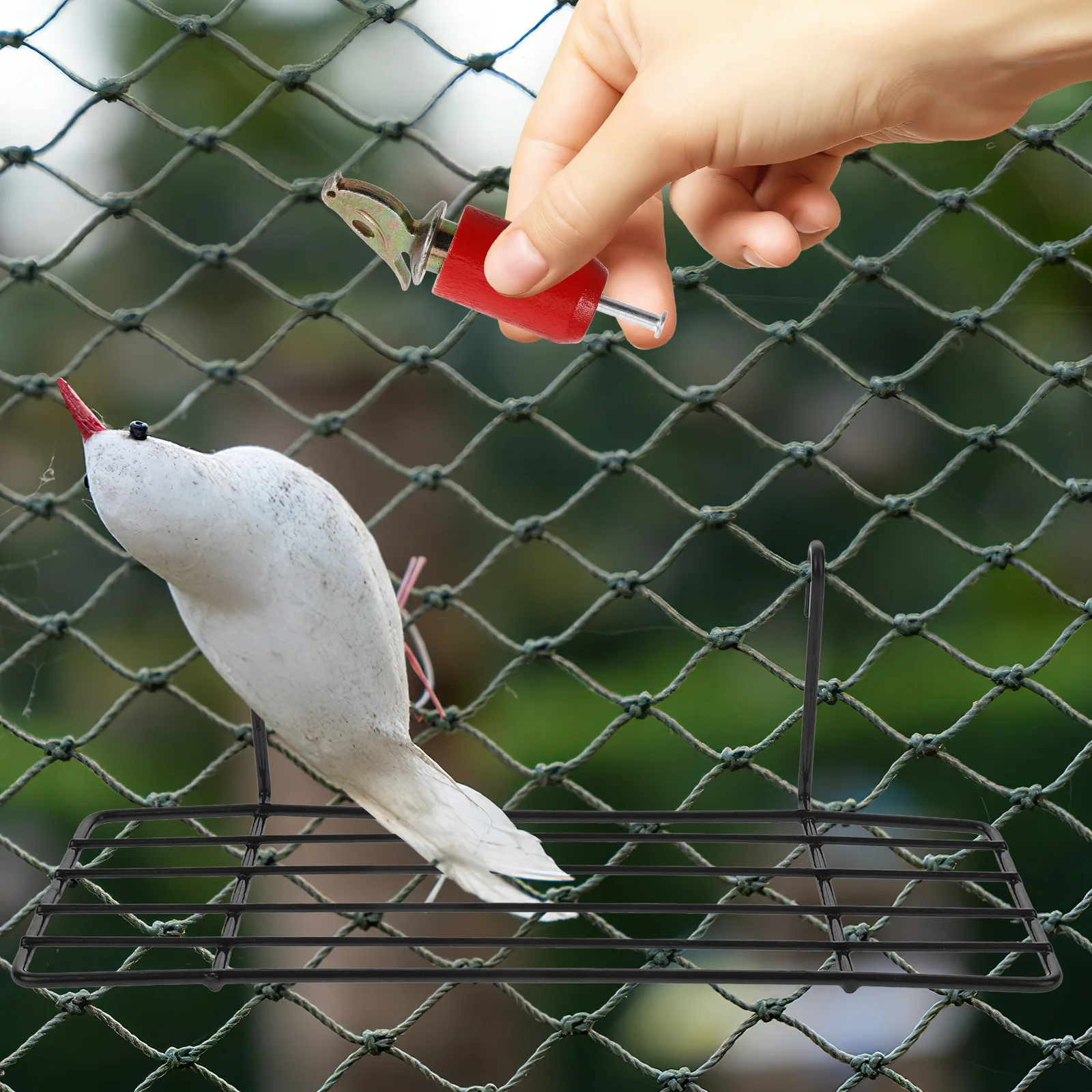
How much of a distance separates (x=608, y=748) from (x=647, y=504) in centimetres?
23

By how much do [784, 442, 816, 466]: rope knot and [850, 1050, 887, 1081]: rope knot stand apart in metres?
0.37

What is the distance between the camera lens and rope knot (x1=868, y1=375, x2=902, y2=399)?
67cm

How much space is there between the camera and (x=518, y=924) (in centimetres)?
83

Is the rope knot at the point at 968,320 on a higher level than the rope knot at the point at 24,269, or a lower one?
lower

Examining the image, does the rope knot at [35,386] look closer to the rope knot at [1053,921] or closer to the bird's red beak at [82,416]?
the bird's red beak at [82,416]

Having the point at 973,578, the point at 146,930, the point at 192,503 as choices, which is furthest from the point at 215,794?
the point at 973,578

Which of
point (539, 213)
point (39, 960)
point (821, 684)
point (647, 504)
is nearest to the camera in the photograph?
point (539, 213)

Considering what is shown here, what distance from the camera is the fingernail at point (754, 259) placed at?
422 mm

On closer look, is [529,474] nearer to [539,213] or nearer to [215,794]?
[215,794]

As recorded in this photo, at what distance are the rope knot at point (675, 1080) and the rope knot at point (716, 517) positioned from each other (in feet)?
1.12

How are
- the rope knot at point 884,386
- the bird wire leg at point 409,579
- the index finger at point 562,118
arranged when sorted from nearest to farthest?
the index finger at point 562,118, the bird wire leg at point 409,579, the rope knot at point 884,386

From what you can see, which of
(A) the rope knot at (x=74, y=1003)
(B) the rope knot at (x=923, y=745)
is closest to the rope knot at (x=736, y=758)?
(B) the rope knot at (x=923, y=745)

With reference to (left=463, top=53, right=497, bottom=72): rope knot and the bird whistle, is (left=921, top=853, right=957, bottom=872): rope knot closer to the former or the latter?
the bird whistle

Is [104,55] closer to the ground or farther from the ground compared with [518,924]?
farther from the ground
